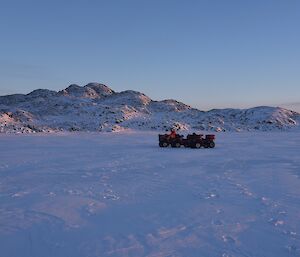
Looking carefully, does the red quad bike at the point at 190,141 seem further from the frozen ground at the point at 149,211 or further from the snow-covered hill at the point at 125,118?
the snow-covered hill at the point at 125,118

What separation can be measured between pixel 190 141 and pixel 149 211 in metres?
18.7

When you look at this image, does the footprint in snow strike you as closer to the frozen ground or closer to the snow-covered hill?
the frozen ground

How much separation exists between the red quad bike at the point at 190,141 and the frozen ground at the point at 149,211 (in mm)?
10974

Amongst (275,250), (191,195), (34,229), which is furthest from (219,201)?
(34,229)

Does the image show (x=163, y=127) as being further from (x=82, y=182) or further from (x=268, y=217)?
→ (x=268, y=217)

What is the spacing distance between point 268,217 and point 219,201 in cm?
172

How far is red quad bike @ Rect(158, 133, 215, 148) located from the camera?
27.7m

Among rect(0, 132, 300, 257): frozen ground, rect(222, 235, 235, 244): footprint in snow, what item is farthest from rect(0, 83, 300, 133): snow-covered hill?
rect(222, 235, 235, 244): footprint in snow

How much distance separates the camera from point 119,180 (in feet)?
44.5

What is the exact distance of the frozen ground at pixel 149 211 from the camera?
23.2 feet

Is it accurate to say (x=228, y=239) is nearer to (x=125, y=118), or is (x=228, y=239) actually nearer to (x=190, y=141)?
(x=190, y=141)

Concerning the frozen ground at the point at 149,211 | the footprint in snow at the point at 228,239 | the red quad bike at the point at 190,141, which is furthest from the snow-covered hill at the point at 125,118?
Answer: the footprint in snow at the point at 228,239

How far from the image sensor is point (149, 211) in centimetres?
943

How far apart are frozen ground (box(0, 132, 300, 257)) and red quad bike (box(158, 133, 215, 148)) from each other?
10974 mm
